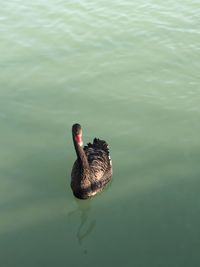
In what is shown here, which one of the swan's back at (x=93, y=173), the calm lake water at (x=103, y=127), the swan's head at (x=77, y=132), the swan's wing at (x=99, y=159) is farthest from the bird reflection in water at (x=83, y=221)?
the swan's head at (x=77, y=132)

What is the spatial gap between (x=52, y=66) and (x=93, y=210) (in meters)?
3.82

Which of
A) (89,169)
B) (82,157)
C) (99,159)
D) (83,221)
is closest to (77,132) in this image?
(82,157)

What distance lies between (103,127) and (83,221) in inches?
75.3

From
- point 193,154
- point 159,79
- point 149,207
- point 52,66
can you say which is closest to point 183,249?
point 149,207

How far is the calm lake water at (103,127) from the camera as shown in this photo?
5.42m

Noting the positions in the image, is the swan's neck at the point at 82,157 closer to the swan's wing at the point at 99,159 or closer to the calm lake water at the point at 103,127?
the swan's wing at the point at 99,159

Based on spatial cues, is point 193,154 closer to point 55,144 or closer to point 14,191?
point 55,144

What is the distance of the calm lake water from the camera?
542 centimetres

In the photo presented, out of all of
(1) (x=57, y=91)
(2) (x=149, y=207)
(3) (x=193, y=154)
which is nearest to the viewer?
(2) (x=149, y=207)

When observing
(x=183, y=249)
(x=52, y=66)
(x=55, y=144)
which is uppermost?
(x=52, y=66)

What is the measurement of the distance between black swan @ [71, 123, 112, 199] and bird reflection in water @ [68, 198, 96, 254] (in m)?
0.11

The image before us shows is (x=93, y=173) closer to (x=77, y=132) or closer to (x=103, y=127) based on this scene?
(x=77, y=132)

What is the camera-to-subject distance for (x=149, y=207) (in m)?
5.80

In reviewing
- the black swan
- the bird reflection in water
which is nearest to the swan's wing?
the black swan
